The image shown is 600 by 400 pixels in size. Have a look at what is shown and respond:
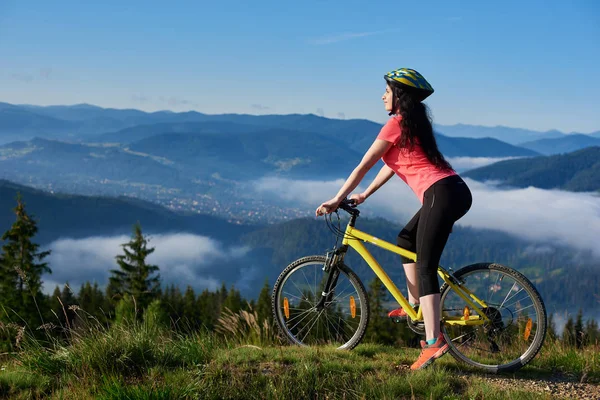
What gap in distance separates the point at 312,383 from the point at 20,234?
1075 inches

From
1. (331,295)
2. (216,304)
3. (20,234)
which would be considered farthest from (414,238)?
(216,304)

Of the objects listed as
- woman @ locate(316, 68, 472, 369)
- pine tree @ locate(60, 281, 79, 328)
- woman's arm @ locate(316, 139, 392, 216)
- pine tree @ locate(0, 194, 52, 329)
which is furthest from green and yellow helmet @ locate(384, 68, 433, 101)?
pine tree @ locate(0, 194, 52, 329)

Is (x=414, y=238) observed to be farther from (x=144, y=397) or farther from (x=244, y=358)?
(x=144, y=397)

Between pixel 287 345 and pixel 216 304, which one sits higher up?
pixel 287 345

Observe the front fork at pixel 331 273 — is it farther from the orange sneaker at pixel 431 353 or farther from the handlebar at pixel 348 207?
the orange sneaker at pixel 431 353

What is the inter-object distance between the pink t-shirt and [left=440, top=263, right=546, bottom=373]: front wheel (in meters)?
0.98

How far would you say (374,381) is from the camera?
13.9ft

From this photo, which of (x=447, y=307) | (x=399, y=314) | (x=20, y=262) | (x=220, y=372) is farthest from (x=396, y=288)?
(x=20, y=262)

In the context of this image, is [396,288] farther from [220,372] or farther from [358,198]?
[220,372]

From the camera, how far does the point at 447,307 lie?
514 centimetres

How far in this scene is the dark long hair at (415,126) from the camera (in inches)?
180

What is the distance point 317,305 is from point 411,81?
8.12 ft

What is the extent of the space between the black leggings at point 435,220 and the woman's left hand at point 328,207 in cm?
77

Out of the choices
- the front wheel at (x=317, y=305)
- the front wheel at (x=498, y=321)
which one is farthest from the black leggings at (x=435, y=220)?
the front wheel at (x=317, y=305)
